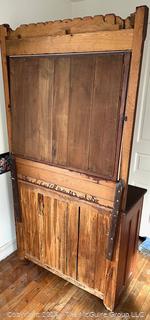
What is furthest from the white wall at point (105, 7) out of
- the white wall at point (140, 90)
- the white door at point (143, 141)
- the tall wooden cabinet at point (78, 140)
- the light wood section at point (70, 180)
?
the light wood section at point (70, 180)

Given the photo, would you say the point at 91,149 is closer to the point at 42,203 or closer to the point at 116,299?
the point at 42,203

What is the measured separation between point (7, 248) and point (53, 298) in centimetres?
63

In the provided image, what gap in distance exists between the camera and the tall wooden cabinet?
1.20m

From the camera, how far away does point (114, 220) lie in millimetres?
1388

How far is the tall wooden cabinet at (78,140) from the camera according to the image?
3.92 feet

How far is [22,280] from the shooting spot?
6.21 feet

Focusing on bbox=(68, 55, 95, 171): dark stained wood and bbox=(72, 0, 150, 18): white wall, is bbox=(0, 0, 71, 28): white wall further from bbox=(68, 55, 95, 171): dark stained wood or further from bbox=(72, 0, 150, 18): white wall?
bbox=(68, 55, 95, 171): dark stained wood

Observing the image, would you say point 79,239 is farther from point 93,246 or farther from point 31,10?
point 31,10

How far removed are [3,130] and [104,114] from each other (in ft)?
3.05

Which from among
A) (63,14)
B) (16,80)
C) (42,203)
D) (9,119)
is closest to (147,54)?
(63,14)

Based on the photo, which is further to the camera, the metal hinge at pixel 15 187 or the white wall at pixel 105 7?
the white wall at pixel 105 7

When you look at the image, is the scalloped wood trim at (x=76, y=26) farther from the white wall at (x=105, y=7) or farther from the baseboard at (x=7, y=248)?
the baseboard at (x=7, y=248)

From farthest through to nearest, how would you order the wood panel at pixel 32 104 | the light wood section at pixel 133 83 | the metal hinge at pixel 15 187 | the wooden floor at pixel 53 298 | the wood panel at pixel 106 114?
the metal hinge at pixel 15 187
the wooden floor at pixel 53 298
the wood panel at pixel 32 104
the wood panel at pixel 106 114
the light wood section at pixel 133 83

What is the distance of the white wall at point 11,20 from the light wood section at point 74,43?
352mm
